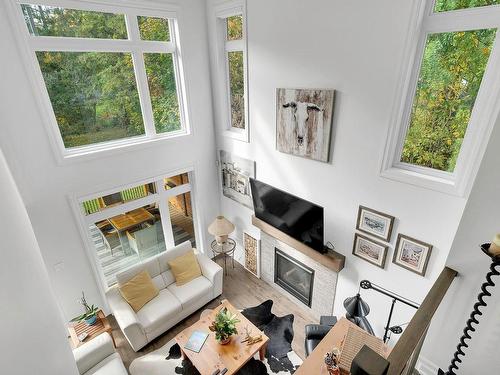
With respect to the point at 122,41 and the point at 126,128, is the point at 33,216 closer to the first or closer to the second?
the point at 126,128

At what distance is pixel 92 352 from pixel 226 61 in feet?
14.9

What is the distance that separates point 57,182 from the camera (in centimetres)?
362

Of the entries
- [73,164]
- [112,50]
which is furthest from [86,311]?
[112,50]

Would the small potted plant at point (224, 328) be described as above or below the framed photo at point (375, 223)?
below

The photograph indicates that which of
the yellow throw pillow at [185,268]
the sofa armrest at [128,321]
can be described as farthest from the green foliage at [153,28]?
the sofa armrest at [128,321]

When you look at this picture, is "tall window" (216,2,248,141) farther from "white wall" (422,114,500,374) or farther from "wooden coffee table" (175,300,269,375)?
"white wall" (422,114,500,374)

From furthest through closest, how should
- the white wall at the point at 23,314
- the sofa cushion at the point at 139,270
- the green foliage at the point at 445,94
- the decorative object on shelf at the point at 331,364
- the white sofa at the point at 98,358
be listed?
1. the sofa cushion at the point at 139,270
2. the white sofa at the point at 98,358
3. the decorative object on shelf at the point at 331,364
4. the green foliage at the point at 445,94
5. the white wall at the point at 23,314

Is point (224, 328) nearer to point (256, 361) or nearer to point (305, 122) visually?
point (256, 361)

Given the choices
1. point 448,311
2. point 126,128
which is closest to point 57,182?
point 126,128

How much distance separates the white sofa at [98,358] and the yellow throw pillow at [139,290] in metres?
0.63

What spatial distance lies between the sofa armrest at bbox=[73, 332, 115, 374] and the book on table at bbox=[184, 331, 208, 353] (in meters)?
0.97

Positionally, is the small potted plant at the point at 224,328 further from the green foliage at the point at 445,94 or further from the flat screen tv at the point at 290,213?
the green foliage at the point at 445,94

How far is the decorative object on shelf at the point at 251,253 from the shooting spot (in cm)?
512

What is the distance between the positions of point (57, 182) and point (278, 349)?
12.6 feet
